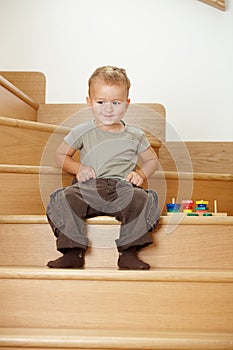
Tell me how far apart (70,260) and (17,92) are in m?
0.96

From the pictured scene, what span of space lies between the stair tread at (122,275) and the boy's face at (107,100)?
0.53m

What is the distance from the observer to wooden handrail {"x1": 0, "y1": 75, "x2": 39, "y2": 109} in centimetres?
218

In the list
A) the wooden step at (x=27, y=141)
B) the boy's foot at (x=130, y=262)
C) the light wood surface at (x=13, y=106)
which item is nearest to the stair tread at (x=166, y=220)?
the boy's foot at (x=130, y=262)

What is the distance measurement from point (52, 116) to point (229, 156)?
74 centimetres

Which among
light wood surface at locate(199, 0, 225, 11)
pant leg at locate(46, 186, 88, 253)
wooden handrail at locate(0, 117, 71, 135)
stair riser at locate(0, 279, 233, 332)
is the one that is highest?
light wood surface at locate(199, 0, 225, 11)

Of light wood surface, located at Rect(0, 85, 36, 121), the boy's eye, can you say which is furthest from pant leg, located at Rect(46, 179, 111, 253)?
light wood surface, located at Rect(0, 85, 36, 121)

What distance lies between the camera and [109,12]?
112 inches

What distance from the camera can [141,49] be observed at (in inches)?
110

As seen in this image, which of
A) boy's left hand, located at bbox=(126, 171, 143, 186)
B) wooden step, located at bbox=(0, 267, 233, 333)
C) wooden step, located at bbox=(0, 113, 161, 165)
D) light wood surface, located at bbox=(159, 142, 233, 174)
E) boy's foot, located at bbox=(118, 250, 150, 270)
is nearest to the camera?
wooden step, located at bbox=(0, 267, 233, 333)

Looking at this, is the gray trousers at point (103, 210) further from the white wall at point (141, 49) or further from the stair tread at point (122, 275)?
the white wall at point (141, 49)

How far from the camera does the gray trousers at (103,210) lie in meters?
1.55

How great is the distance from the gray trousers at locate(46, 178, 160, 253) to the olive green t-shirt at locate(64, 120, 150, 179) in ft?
0.30

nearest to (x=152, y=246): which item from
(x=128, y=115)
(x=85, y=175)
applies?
(x=85, y=175)

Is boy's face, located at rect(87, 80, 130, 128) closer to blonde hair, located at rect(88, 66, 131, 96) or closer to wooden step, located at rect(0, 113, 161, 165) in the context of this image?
blonde hair, located at rect(88, 66, 131, 96)
